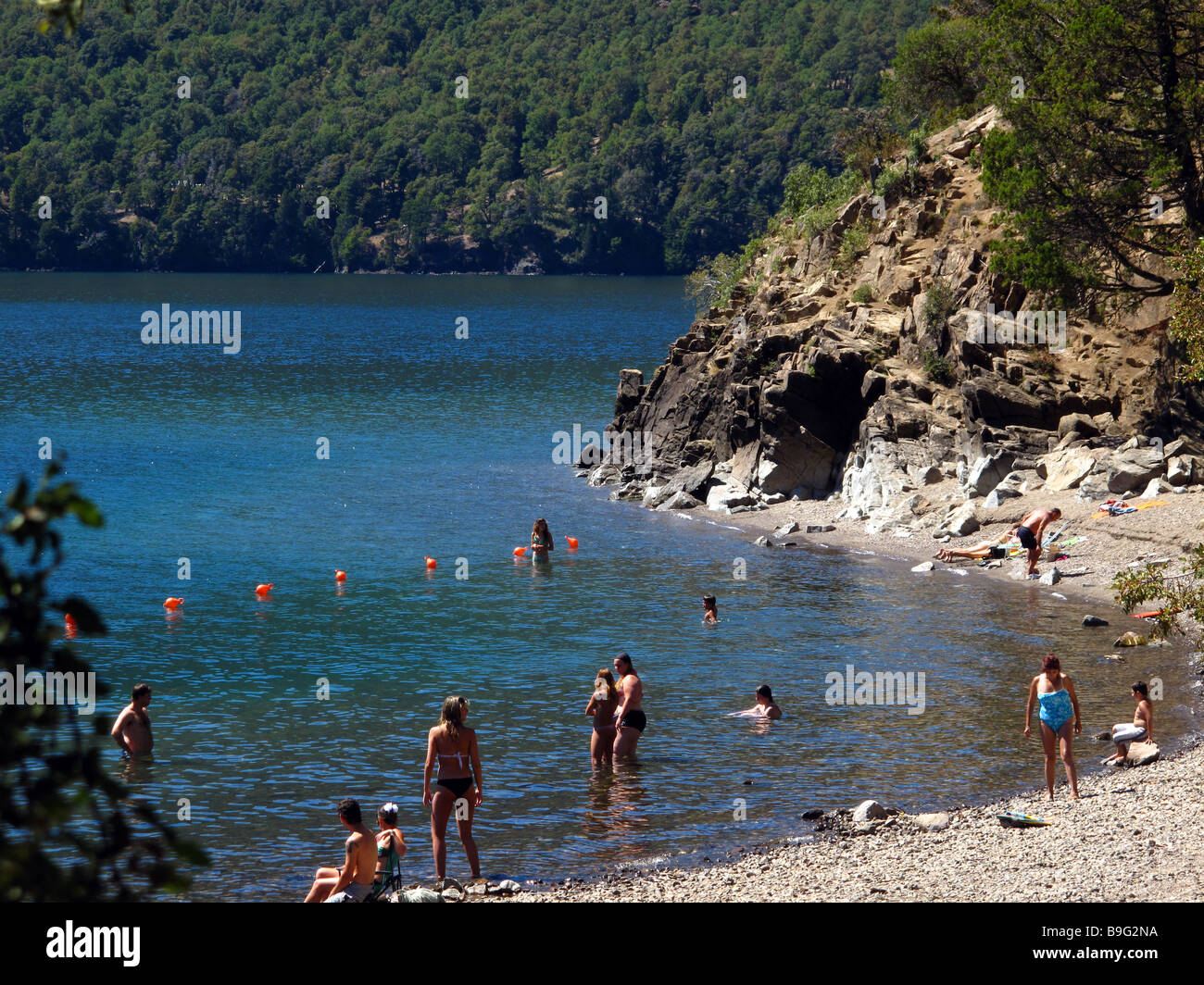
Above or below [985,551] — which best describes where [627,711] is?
below

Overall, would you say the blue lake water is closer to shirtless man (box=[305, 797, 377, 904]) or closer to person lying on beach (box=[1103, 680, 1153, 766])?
person lying on beach (box=[1103, 680, 1153, 766])

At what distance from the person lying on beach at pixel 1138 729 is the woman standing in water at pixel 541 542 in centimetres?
1873

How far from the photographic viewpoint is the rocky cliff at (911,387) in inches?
1432

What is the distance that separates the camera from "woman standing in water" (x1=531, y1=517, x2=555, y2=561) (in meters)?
36.6

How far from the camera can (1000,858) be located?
593 inches

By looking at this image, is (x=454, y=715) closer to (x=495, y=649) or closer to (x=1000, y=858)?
(x=1000, y=858)

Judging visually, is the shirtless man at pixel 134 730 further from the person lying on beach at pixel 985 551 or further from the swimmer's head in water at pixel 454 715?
the person lying on beach at pixel 985 551

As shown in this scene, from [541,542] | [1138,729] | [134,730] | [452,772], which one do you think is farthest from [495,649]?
[452,772]

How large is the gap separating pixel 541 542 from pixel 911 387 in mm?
11432

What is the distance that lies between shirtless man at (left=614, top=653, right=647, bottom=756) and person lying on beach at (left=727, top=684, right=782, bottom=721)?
9.54ft

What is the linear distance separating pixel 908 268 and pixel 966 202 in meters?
2.72

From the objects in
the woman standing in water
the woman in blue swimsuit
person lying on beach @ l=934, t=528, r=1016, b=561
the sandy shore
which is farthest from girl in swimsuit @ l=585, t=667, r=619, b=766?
the woman standing in water

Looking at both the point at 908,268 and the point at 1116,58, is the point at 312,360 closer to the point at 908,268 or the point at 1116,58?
the point at 908,268

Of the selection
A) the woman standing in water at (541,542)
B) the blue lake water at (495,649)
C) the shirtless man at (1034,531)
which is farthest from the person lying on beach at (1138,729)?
the woman standing in water at (541,542)
